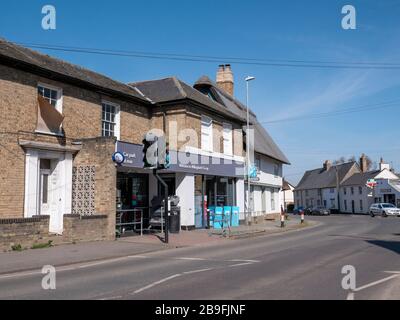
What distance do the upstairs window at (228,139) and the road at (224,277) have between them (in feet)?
47.2

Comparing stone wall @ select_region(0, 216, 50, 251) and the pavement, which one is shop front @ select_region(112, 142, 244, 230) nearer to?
the pavement

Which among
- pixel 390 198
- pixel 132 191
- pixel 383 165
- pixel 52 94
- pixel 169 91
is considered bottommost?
pixel 390 198

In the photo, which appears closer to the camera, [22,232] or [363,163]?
[22,232]

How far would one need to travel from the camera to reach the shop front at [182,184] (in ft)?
68.2

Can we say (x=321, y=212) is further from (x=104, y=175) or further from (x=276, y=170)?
(x=104, y=175)

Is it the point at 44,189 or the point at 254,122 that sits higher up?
the point at 254,122

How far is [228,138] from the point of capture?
29250 millimetres

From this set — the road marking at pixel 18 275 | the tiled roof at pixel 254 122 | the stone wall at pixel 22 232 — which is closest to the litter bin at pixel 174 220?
the stone wall at pixel 22 232

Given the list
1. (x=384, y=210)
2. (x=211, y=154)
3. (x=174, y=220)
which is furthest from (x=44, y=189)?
(x=384, y=210)

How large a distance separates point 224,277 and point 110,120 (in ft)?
46.8

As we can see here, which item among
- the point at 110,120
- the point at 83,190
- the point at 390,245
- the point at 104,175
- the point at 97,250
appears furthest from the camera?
the point at 110,120

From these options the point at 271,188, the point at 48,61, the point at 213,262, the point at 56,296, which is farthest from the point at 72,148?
the point at 271,188

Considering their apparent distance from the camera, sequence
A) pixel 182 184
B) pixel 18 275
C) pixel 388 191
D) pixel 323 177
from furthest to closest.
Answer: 1. pixel 323 177
2. pixel 388 191
3. pixel 182 184
4. pixel 18 275
